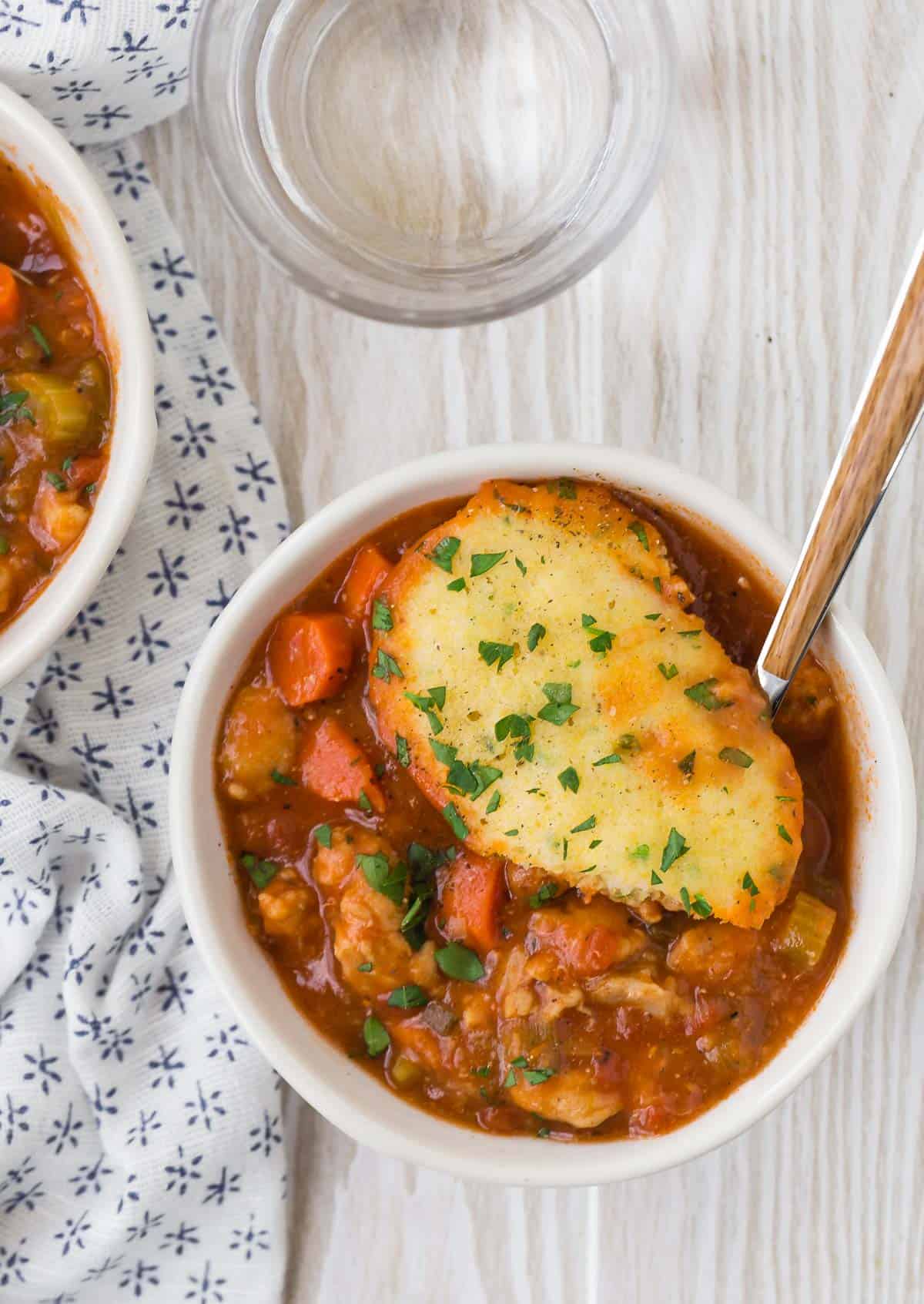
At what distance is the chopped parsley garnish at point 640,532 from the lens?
2271mm

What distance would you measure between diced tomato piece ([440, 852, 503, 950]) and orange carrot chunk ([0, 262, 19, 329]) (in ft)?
4.09

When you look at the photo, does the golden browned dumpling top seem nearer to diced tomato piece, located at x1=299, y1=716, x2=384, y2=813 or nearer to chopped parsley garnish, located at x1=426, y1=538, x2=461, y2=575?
chopped parsley garnish, located at x1=426, y1=538, x2=461, y2=575

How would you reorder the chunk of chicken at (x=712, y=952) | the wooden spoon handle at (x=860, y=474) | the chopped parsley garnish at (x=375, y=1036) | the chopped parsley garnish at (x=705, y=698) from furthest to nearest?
1. the chopped parsley garnish at (x=375, y=1036)
2. the chunk of chicken at (x=712, y=952)
3. the chopped parsley garnish at (x=705, y=698)
4. the wooden spoon handle at (x=860, y=474)

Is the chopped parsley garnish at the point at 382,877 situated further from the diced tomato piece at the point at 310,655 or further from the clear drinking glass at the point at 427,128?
the clear drinking glass at the point at 427,128

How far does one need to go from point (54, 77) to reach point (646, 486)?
4.51 ft

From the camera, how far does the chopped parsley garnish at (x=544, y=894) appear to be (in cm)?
231

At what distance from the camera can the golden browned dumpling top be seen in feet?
7.15

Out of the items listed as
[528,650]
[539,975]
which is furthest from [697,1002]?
[528,650]

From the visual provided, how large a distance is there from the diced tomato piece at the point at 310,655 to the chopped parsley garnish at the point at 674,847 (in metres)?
0.61

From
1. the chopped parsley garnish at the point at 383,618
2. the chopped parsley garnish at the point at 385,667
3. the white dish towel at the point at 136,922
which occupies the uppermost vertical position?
the chopped parsley garnish at the point at 383,618

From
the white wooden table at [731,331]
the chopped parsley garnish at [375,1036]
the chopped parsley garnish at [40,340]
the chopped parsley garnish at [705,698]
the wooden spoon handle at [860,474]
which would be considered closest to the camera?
the wooden spoon handle at [860,474]

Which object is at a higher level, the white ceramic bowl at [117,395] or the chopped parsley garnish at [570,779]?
the white ceramic bowl at [117,395]

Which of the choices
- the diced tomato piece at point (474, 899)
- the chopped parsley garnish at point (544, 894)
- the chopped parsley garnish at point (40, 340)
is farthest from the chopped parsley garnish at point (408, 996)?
the chopped parsley garnish at point (40, 340)

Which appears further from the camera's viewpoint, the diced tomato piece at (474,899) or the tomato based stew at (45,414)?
the tomato based stew at (45,414)
